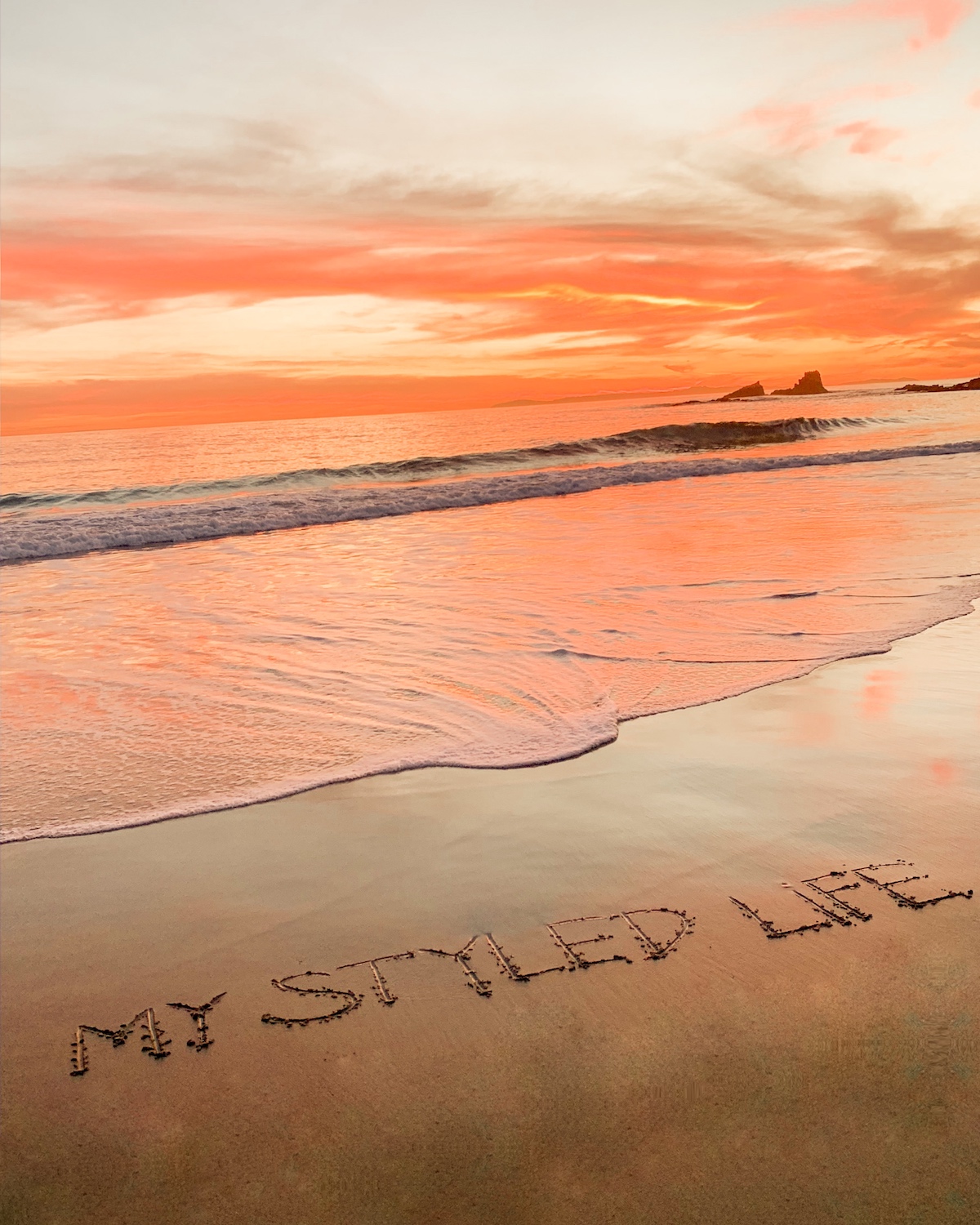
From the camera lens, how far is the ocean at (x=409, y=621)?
479 cm

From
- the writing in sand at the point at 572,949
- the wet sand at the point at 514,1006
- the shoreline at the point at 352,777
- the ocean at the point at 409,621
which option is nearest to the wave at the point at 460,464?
the ocean at the point at 409,621

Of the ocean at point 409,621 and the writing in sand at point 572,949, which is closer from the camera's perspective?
the writing in sand at point 572,949

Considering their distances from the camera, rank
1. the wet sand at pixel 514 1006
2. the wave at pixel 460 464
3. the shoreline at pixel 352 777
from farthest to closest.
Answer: the wave at pixel 460 464 < the shoreline at pixel 352 777 < the wet sand at pixel 514 1006

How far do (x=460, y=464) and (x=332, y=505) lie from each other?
1066 centimetres

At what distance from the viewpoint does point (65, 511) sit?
21.8 metres

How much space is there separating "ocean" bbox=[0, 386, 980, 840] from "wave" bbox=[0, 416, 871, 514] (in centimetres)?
467

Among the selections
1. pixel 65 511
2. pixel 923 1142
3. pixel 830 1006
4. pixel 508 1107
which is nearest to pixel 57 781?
pixel 508 1107

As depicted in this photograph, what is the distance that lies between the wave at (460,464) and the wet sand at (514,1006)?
21980 mm

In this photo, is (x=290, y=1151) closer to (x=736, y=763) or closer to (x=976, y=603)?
(x=736, y=763)

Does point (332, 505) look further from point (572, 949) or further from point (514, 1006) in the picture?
point (514, 1006)

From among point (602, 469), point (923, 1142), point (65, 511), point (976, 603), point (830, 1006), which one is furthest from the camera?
point (602, 469)

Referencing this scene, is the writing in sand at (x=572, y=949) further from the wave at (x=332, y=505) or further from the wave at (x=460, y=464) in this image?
the wave at (x=460, y=464)

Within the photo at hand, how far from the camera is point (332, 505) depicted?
1983cm

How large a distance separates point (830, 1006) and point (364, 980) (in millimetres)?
1443
